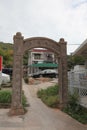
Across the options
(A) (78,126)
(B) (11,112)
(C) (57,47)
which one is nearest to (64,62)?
(C) (57,47)

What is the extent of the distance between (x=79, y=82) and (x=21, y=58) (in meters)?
3.61

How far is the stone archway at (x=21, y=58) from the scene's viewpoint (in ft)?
44.9

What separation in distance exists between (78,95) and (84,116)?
6.98 ft

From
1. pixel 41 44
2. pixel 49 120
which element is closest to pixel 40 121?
pixel 49 120

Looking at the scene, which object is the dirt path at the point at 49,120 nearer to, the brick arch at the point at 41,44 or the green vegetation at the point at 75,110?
the green vegetation at the point at 75,110

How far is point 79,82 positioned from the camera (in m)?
14.2

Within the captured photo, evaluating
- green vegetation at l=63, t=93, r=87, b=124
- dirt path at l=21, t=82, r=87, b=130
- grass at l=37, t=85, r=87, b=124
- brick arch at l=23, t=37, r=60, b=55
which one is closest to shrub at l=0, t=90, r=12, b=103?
dirt path at l=21, t=82, r=87, b=130

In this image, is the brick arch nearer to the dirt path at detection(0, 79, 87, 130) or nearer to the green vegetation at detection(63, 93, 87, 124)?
the green vegetation at detection(63, 93, 87, 124)

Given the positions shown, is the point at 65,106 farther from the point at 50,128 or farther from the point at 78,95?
the point at 50,128

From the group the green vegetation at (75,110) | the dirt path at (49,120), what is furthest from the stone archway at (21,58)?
the dirt path at (49,120)

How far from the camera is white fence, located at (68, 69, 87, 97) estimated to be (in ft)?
44.7

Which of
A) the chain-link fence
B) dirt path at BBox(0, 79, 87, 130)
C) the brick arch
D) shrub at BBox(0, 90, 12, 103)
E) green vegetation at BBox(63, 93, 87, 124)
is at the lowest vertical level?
dirt path at BBox(0, 79, 87, 130)

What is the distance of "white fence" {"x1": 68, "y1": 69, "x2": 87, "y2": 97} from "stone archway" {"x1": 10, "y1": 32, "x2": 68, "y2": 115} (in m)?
0.62

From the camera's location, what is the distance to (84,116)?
12094 mm
